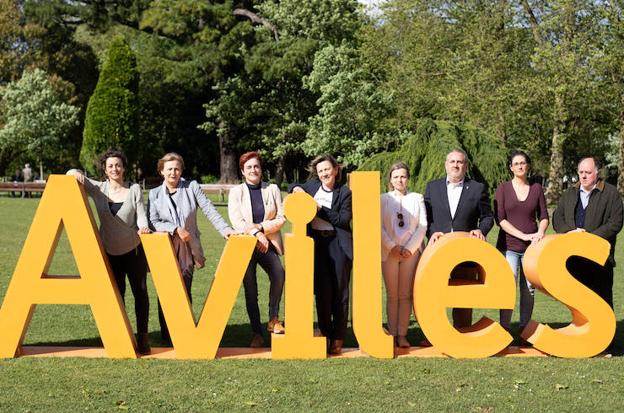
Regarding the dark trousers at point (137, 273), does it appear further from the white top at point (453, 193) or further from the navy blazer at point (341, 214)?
the white top at point (453, 193)

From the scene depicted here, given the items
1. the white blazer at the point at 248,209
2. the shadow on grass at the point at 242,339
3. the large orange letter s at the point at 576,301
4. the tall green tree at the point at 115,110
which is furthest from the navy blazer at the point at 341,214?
the tall green tree at the point at 115,110

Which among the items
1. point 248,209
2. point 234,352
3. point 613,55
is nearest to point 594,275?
point 248,209

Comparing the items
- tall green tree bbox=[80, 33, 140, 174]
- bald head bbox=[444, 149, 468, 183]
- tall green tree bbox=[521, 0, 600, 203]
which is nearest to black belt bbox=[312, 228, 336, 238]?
bald head bbox=[444, 149, 468, 183]

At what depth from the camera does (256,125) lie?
142 ft

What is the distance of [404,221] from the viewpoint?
302 inches

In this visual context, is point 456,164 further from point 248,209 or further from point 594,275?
point 248,209

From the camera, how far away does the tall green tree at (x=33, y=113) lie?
138 ft

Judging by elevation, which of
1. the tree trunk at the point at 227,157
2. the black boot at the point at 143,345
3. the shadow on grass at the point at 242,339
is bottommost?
the shadow on grass at the point at 242,339

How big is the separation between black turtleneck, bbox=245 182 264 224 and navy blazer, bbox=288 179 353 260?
366 millimetres

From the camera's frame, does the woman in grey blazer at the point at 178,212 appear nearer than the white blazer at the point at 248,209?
Yes

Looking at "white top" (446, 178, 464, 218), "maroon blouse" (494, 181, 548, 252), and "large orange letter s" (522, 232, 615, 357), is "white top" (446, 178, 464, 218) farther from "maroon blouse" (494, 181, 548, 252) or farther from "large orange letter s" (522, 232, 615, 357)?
"large orange letter s" (522, 232, 615, 357)

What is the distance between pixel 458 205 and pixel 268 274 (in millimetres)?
1890

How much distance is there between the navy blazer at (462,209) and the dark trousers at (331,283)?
94 cm

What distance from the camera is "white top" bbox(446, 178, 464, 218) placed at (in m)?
7.72
